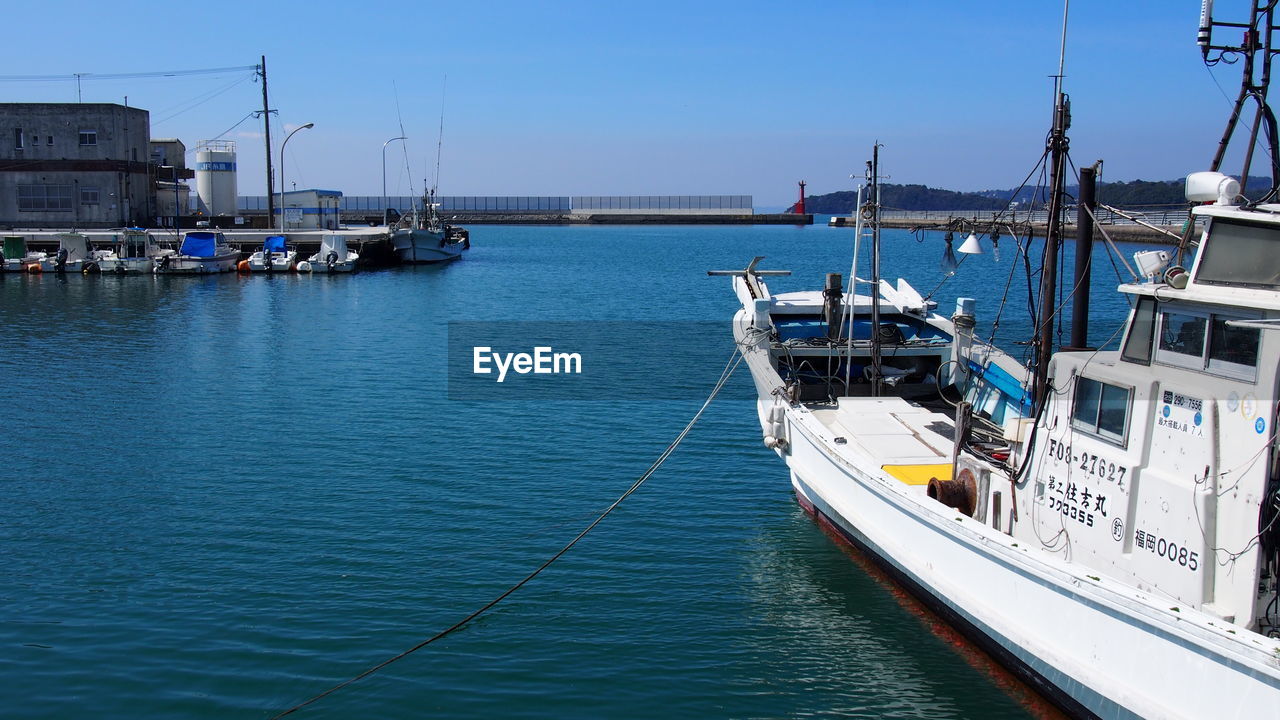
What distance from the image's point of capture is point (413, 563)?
14891 millimetres

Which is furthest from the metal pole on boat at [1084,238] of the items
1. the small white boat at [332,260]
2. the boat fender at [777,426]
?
the small white boat at [332,260]

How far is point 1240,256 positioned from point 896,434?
7293 millimetres

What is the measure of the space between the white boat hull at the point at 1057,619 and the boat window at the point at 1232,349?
2.21 m

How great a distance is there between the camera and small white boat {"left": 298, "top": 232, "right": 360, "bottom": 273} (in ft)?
222

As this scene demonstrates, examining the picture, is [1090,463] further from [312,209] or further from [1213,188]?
[312,209]

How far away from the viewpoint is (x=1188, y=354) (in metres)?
9.75

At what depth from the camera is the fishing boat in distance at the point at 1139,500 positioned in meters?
8.77

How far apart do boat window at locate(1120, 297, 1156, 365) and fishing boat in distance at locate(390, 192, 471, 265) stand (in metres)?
72.7

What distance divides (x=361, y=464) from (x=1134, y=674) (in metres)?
14.7

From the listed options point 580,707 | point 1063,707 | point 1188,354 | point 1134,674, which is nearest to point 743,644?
point 580,707

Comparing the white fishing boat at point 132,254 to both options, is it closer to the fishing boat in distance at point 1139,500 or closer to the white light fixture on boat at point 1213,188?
the fishing boat in distance at point 1139,500

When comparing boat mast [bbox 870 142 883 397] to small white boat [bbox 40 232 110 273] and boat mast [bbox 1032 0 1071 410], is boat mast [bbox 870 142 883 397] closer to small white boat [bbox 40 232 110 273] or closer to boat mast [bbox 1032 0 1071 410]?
boat mast [bbox 1032 0 1071 410]

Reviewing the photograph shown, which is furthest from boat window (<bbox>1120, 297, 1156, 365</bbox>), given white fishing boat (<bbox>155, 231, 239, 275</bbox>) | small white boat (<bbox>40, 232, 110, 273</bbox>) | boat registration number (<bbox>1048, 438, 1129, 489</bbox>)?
small white boat (<bbox>40, 232, 110, 273</bbox>)

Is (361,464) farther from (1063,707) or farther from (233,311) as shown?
(233,311)
